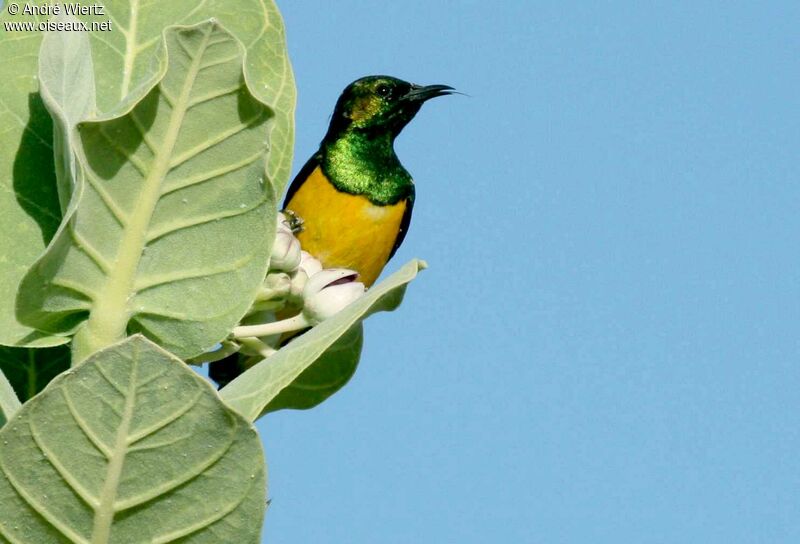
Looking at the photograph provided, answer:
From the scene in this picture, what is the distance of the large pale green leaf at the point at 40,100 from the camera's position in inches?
74.4

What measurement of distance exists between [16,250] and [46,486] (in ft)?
1.51

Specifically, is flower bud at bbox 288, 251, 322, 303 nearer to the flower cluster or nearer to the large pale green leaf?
the flower cluster

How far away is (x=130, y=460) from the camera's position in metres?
1.55

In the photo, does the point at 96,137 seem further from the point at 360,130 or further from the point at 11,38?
the point at 360,130

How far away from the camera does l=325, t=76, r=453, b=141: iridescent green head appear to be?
19.0 feet

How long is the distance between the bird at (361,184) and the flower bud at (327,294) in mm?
3068

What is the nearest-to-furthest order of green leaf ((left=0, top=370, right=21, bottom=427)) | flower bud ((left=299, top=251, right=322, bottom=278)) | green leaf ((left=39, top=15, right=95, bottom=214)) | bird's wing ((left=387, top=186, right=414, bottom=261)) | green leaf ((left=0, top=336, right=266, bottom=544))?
green leaf ((left=0, top=336, right=266, bottom=544)), green leaf ((left=0, top=370, right=21, bottom=427)), green leaf ((left=39, top=15, right=95, bottom=214)), flower bud ((left=299, top=251, right=322, bottom=278)), bird's wing ((left=387, top=186, right=414, bottom=261))

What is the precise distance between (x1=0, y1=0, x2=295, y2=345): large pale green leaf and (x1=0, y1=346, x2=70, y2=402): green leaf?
0.92 ft

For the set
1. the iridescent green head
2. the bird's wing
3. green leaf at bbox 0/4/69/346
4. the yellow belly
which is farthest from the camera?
the iridescent green head

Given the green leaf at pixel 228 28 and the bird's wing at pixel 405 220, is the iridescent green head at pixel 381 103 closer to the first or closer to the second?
the bird's wing at pixel 405 220

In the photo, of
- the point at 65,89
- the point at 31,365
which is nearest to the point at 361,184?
the point at 31,365

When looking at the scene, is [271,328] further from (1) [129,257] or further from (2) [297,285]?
(1) [129,257]

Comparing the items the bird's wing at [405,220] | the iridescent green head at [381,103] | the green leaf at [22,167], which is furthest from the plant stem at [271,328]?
the iridescent green head at [381,103]

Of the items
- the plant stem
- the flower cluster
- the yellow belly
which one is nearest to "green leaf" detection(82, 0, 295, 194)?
the flower cluster
